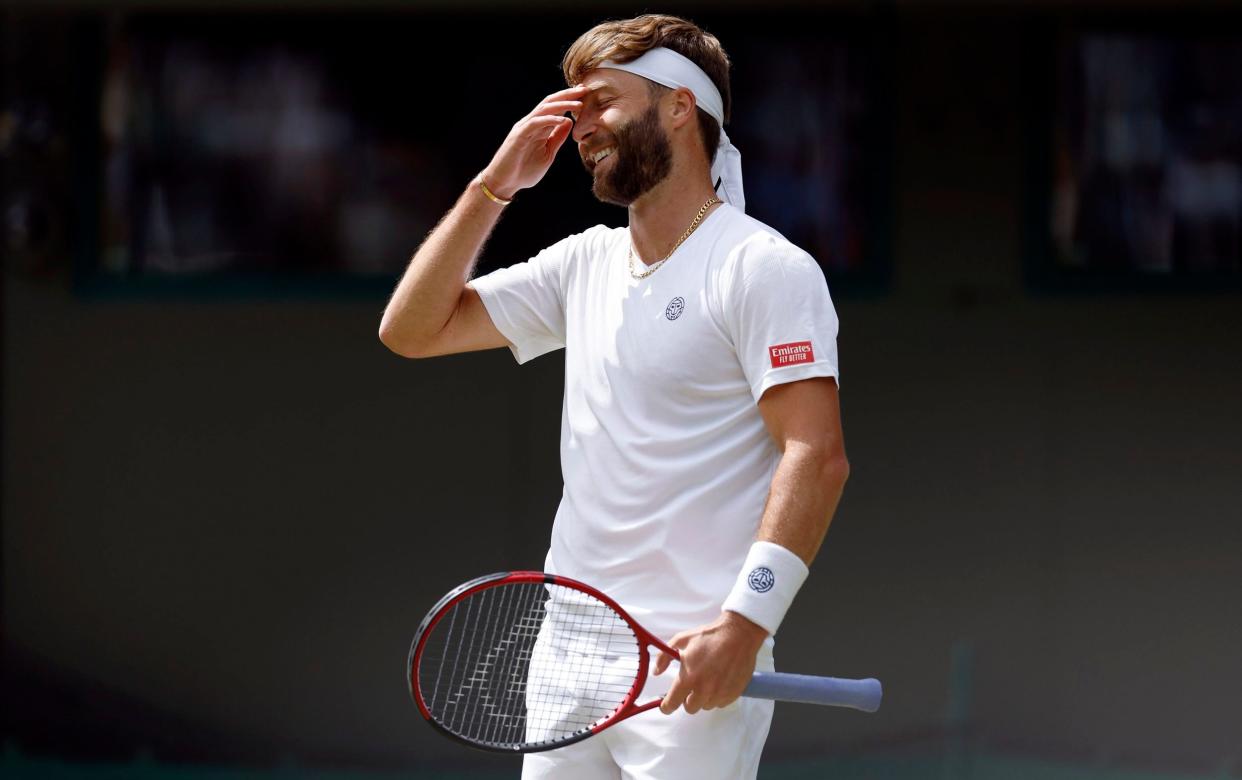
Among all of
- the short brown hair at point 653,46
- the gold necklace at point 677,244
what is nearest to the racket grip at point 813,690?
the gold necklace at point 677,244

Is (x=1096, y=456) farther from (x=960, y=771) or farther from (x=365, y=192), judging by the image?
(x=365, y=192)

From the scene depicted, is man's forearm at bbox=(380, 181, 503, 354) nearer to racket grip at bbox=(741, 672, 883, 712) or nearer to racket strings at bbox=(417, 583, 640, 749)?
racket strings at bbox=(417, 583, 640, 749)

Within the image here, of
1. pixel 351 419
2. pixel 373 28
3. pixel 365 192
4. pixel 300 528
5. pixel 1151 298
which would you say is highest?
pixel 373 28

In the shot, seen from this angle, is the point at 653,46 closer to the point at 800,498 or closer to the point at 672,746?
the point at 800,498

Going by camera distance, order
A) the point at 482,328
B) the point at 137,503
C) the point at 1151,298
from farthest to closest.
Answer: the point at 137,503 < the point at 1151,298 < the point at 482,328

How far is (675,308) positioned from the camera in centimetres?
278

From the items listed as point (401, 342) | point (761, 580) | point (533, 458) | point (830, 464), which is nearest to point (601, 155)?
point (401, 342)

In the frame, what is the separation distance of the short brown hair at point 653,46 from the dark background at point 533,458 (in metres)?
2.48

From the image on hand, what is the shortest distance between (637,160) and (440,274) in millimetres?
436

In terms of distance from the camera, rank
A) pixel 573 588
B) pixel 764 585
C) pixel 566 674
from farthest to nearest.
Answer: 1. pixel 566 674
2. pixel 573 588
3. pixel 764 585

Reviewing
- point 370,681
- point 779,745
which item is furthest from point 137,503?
point 779,745

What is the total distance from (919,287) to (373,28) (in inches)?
80.8

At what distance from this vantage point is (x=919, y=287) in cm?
559

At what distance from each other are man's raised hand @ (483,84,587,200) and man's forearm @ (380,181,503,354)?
0.04 m
